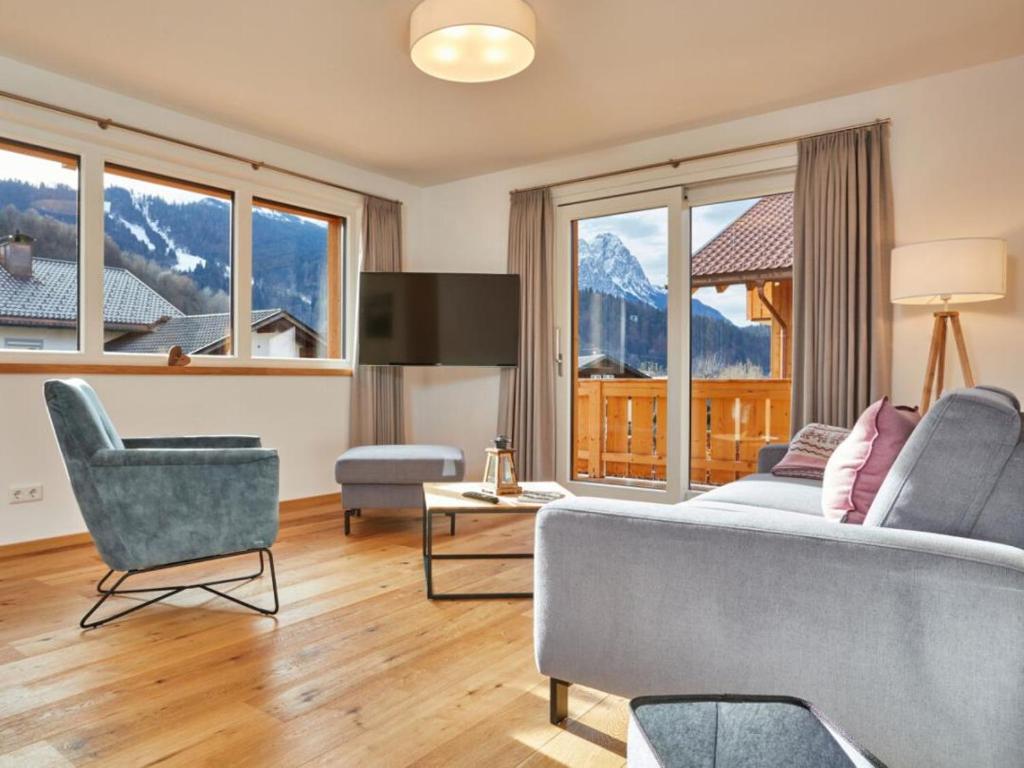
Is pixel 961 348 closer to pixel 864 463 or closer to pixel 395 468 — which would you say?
pixel 864 463

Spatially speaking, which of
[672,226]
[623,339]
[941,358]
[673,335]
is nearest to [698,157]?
[672,226]

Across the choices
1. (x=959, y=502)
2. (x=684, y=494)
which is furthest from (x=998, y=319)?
(x=959, y=502)

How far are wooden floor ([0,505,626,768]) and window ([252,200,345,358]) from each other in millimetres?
1957

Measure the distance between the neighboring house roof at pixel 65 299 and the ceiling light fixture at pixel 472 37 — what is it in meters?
2.15

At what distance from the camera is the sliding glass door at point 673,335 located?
405cm

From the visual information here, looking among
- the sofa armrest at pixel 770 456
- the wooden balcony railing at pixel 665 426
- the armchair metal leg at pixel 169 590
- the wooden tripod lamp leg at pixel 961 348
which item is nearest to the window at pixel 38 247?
the armchair metal leg at pixel 169 590

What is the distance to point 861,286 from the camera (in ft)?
11.2

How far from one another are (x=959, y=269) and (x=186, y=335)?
3.97m

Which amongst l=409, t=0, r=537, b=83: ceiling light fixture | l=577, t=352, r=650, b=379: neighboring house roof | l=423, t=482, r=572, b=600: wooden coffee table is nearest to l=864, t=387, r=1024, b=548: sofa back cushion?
l=423, t=482, r=572, b=600: wooden coffee table

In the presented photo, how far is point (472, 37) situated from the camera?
105 inches

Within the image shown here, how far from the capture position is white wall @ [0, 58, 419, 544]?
3295 millimetres

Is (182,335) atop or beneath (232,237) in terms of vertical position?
beneath

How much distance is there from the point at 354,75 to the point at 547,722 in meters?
3.03

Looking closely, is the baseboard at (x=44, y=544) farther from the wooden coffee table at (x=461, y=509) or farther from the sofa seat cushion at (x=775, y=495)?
the sofa seat cushion at (x=775, y=495)
